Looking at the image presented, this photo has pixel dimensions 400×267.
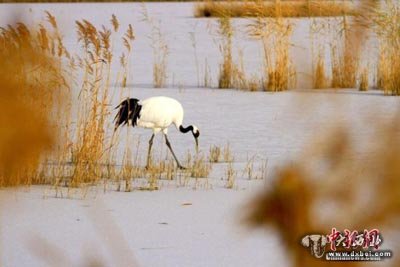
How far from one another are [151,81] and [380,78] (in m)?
2.90

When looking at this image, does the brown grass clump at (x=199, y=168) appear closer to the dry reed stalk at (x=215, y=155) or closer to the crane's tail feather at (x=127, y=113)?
the dry reed stalk at (x=215, y=155)

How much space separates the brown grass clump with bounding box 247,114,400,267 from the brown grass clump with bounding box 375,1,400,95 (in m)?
8.49

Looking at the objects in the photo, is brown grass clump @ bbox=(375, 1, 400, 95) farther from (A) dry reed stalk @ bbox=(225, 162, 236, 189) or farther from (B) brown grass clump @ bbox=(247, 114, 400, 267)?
(B) brown grass clump @ bbox=(247, 114, 400, 267)

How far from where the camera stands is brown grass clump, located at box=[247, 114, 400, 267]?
46.8 inches

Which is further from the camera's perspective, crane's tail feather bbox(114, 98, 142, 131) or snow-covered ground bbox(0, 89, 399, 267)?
crane's tail feather bbox(114, 98, 142, 131)

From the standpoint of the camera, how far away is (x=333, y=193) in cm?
124

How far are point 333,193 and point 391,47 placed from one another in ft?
30.0

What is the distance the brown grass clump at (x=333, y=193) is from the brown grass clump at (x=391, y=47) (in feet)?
27.9

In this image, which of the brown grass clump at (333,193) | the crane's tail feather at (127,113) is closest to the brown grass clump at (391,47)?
the crane's tail feather at (127,113)

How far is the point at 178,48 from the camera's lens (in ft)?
51.2

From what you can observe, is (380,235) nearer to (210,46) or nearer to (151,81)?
(151,81)

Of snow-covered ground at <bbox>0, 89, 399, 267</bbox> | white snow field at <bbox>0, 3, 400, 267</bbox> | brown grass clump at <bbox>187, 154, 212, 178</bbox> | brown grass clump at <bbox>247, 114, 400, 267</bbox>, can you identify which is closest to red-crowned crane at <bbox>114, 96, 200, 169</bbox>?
brown grass clump at <bbox>187, 154, 212, 178</bbox>

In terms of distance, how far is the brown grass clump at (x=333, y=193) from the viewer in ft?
3.90

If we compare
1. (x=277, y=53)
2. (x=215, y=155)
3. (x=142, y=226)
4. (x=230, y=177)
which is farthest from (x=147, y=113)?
(x=277, y=53)
